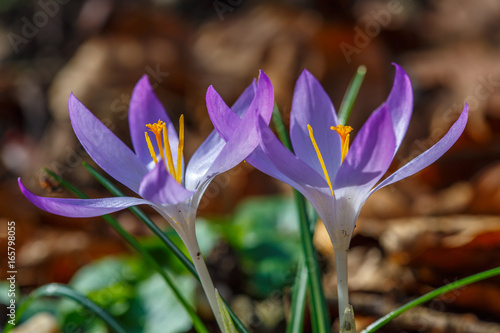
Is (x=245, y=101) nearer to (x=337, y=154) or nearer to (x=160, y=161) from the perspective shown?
→ (x=337, y=154)

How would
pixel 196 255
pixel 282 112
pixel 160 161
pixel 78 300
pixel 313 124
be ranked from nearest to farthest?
pixel 160 161, pixel 196 255, pixel 313 124, pixel 78 300, pixel 282 112

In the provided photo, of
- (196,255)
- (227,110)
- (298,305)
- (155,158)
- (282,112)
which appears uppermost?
(227,110)

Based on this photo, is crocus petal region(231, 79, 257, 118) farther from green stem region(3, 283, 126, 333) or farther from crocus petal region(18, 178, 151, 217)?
green stem region(3, 283, 126, 333)

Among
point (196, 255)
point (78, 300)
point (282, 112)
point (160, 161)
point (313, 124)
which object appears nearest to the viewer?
point (160, 161)

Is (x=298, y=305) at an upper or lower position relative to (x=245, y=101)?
lower

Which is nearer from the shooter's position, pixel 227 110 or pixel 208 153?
pixel 227 110

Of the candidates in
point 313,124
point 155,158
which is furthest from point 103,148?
point 313,124
